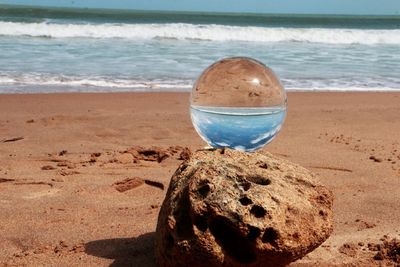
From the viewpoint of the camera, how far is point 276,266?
251 centimetres

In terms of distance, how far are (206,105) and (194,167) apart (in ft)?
1.97

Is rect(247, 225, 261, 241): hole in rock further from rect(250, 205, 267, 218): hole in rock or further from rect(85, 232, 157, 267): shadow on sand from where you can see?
rect(85, 232, 157, 267): shadow on sand

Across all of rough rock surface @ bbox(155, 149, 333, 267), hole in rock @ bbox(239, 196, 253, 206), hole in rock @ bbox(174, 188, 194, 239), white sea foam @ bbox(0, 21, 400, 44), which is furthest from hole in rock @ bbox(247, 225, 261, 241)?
white sea foam @ bbox(0, 21, 400, 44)

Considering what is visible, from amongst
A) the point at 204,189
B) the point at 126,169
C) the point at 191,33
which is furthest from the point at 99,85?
the point at 191,33

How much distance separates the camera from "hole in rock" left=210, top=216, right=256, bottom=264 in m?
2.41

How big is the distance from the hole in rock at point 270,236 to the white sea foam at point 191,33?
1937cm

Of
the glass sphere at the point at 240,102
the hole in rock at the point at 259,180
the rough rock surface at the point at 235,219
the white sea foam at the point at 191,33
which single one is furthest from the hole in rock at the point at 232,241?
the white sea foam at the point at 191,33

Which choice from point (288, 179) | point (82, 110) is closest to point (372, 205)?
point (288, 179)

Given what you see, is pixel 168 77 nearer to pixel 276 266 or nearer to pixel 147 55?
pixel 147 55

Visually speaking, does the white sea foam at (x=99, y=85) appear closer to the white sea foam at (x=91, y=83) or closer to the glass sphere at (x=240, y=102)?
the white sea foam at (x=91, y=83)

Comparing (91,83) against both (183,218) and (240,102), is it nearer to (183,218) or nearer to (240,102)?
(240,102)

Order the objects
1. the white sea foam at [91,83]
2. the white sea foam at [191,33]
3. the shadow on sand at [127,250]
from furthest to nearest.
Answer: the white sea foam at [191,33]
the white sea foam at [91,83]
the shadow on sand at [127,250]

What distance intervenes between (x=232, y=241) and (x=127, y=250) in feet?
2.53

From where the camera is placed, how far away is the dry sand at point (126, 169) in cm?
309
